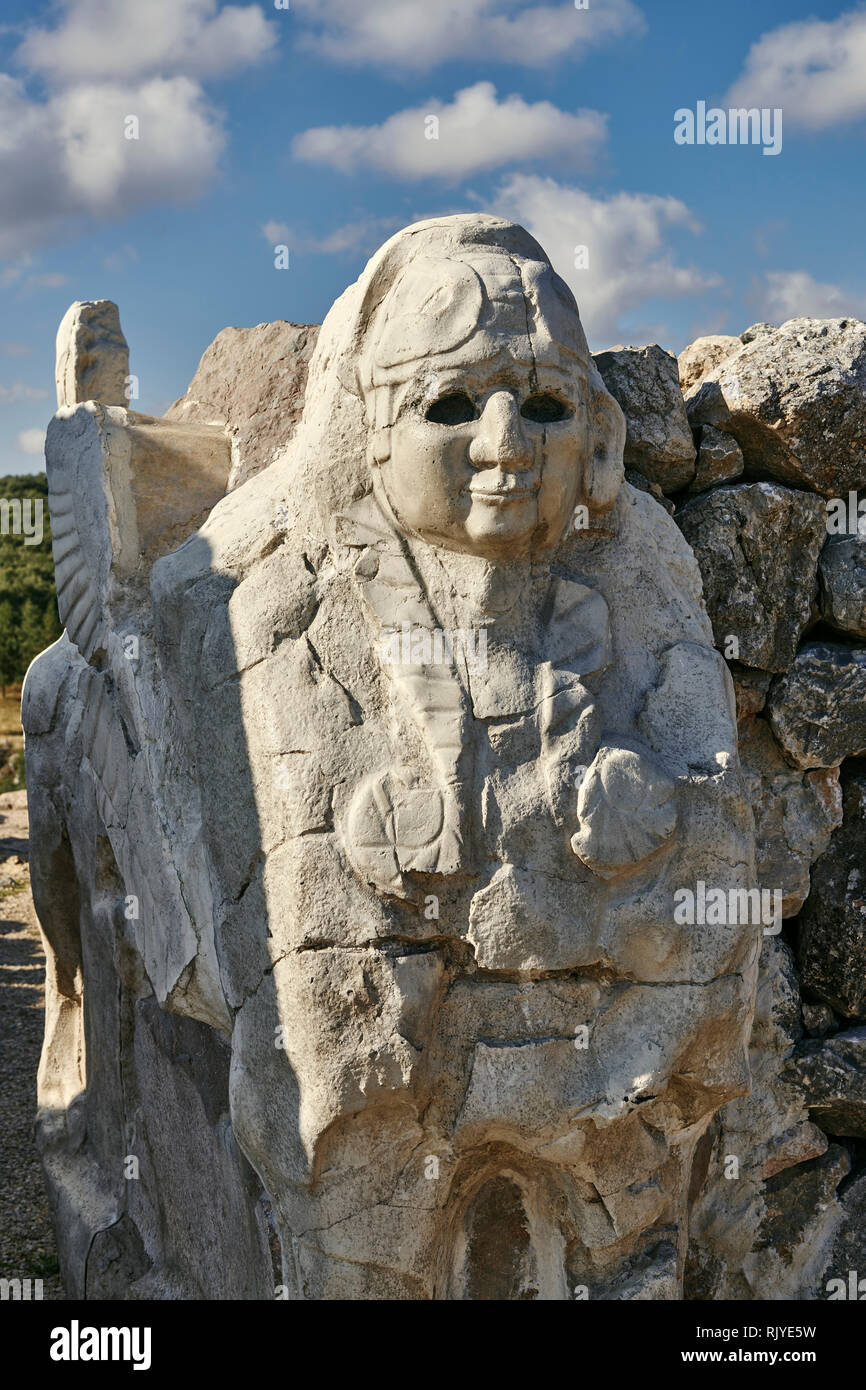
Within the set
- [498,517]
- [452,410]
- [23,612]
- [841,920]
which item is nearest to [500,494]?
[498,517]

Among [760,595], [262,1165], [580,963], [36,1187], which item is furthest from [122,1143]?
[760,595]

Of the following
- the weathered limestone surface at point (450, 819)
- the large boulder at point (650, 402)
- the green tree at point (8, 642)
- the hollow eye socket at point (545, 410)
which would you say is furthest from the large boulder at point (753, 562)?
the green tree at point (8, 642)

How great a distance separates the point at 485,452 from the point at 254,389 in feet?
4.95

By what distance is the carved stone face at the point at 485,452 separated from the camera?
2762 mm

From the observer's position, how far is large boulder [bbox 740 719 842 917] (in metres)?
4.33

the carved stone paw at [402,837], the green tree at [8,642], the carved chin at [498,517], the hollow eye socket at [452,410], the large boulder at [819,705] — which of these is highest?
the green tree at [8,642]

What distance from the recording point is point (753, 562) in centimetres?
428

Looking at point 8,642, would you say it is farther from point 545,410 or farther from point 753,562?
point 545,410

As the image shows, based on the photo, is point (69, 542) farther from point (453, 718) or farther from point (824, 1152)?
point (824, 1152)

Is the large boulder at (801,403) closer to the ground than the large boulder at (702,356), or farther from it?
closer to the ground

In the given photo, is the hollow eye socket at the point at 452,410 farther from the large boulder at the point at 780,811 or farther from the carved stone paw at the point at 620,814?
the large boulder at the point at 780,811

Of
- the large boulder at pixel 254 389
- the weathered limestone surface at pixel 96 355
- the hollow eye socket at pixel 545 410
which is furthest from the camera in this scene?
the weathered limestone surface at pixel 96 355

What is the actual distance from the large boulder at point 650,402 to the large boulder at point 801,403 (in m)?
0.17

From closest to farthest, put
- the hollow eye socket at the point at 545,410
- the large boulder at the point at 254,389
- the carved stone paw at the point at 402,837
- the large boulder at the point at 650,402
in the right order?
→ the carved stone paw at the point at 402,837 → the hollow eye socket at the point at 545,410 → the large boulder at the point at 254,389 → the large boulder at the point at 650,402
